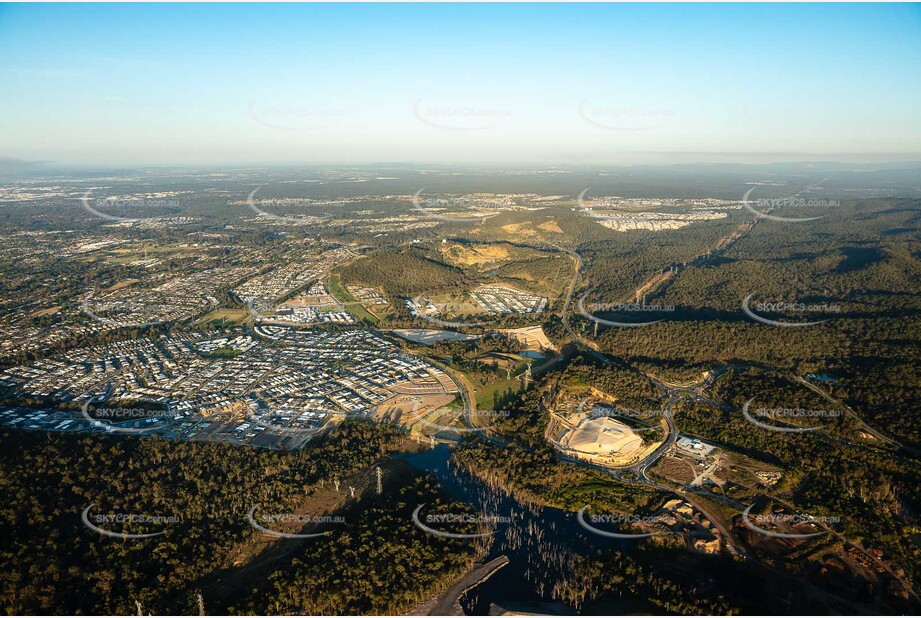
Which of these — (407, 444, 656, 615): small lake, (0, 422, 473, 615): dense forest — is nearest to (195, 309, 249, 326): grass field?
(0, 422, 473, 615): dense forest

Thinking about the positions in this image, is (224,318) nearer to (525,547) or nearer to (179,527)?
(179,527)

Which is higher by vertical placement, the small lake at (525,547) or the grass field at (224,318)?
the grass field at (224,318)

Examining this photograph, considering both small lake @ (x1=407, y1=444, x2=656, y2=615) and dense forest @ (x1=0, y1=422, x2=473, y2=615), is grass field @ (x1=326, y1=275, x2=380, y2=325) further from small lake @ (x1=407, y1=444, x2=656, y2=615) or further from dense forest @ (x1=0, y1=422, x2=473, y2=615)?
small lake @ (x1=407, y1=444, x2=656, y2=615)

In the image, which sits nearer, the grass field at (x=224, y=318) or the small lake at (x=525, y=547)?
the small lake at (x=525, y=547)

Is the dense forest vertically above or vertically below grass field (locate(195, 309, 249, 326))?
below

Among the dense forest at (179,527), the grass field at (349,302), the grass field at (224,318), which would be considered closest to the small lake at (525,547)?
the dense forest at (179,527)

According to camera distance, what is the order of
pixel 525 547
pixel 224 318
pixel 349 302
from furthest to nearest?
1. pixel 349 302
2. pixel 224 318
3. pixel 525 547

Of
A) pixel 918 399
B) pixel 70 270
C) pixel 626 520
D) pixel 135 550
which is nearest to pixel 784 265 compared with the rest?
pixel 918 399

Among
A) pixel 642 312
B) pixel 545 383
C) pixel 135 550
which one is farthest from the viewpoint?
pixel 642 312

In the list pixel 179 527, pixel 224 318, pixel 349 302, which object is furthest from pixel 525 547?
pixel 224 318

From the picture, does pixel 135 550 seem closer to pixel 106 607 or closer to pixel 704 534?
pixel 106 607

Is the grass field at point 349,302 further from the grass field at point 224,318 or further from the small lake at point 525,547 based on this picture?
the small lake at point 525,547
